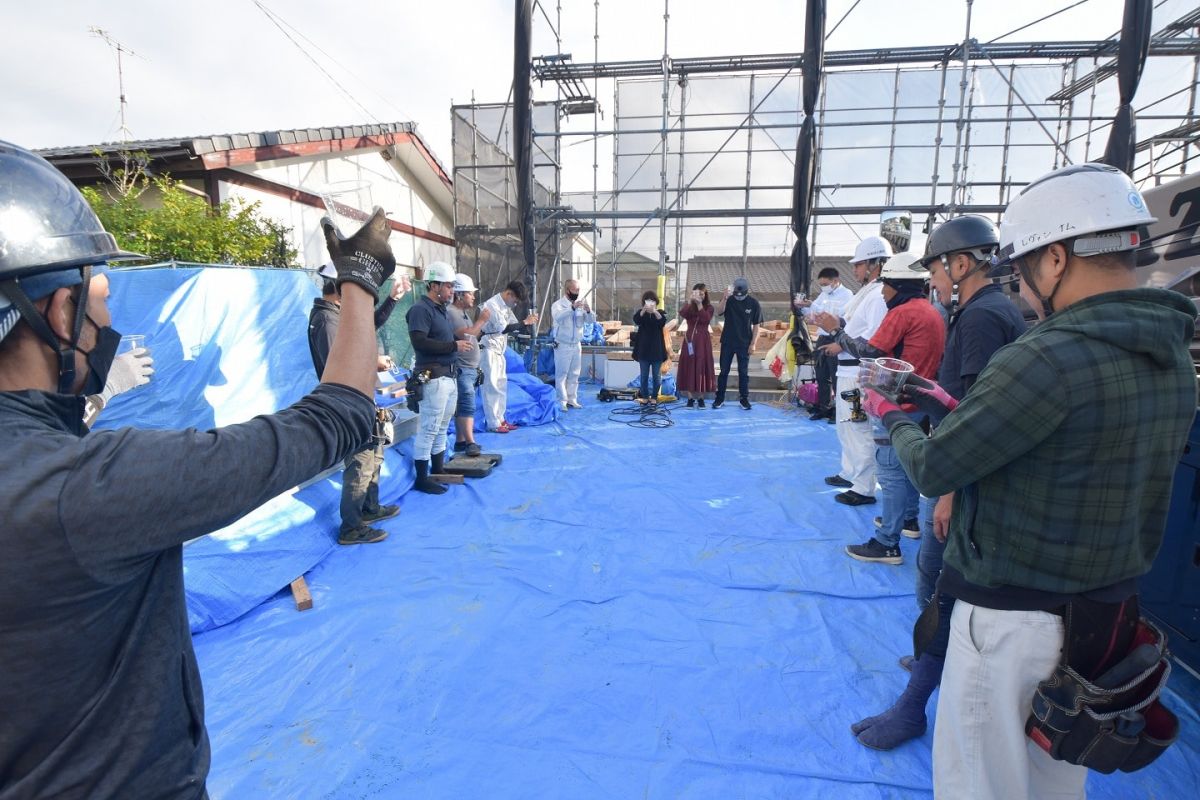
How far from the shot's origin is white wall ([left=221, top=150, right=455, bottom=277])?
789 cm

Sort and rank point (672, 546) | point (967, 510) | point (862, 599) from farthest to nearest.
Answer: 1. point (672, 546)
2. point (862, 599)
3. point (967, 510)

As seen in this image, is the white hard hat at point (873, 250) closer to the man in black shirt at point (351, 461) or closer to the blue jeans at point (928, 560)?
the blue jeans at point (928, 560)

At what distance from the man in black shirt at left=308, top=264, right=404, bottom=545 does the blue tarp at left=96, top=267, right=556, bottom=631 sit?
0.16m

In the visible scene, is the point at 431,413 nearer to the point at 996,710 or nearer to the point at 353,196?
the point at 996,710

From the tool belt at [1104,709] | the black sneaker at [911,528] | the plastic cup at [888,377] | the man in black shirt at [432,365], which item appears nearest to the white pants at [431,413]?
the man in black shirt at [432,365]

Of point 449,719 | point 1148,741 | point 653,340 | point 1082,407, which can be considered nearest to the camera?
point 1082,407

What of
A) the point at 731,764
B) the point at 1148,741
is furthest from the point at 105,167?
the point at 1148,741

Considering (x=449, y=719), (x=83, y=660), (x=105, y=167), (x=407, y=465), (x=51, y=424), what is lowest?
(x=449, y=719)

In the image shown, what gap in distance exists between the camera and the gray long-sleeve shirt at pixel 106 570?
26.2 inches

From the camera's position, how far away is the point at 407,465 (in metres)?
4.82

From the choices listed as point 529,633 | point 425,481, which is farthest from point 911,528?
point 425,481

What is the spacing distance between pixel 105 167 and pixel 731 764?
8.28 metres

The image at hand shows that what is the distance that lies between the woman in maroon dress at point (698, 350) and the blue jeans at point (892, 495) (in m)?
5.05

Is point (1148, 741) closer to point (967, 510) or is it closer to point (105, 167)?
point (967, 510)
